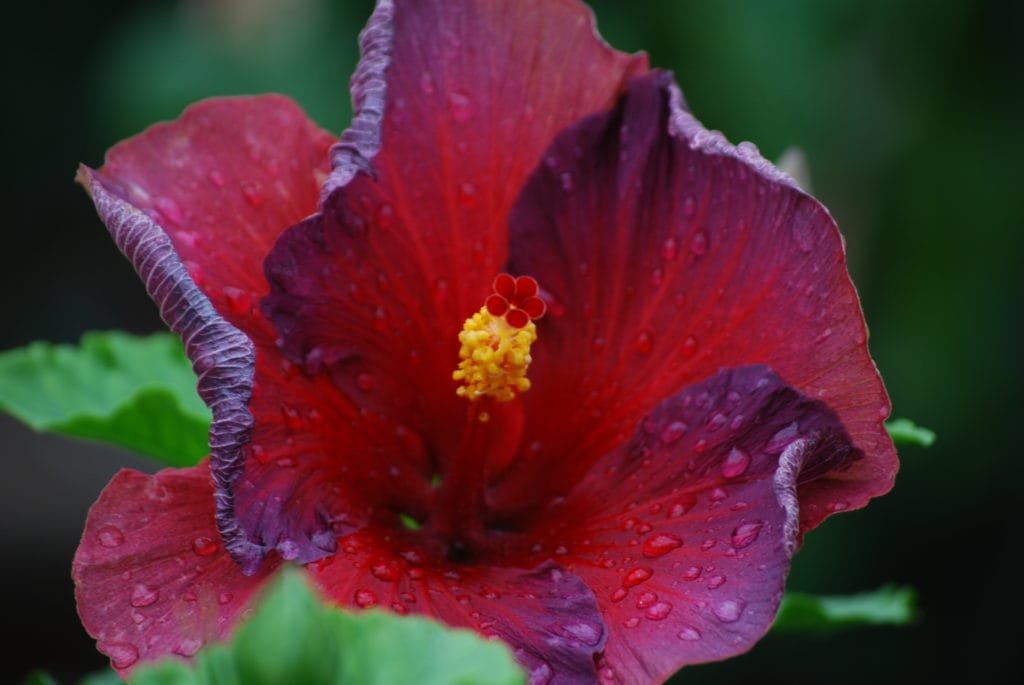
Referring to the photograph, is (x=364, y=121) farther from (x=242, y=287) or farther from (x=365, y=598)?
(x=365, y=598)

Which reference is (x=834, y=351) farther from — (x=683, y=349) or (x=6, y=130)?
(x=6, y=130)

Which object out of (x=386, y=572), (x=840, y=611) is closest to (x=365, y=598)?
(x=386, y=572)

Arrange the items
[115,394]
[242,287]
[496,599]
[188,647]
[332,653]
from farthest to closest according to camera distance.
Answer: [115,394] → [242,287] → [496,599] → [188,647] → [332,653]

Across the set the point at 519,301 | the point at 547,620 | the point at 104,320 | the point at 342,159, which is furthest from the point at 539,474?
the point at 104,320

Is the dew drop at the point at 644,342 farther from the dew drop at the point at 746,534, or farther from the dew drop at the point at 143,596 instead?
the dew drop at the point at 143,596

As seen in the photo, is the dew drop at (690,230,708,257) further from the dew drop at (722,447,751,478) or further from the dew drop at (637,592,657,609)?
the dew drop at (637,592,657,609)

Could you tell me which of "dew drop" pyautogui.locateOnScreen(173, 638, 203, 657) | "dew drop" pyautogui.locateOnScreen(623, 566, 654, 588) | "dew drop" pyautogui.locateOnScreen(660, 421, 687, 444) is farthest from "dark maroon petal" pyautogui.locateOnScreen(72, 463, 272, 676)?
"dew drop" pyautogui.locateOnScreen(660, 421, 687, 444)
